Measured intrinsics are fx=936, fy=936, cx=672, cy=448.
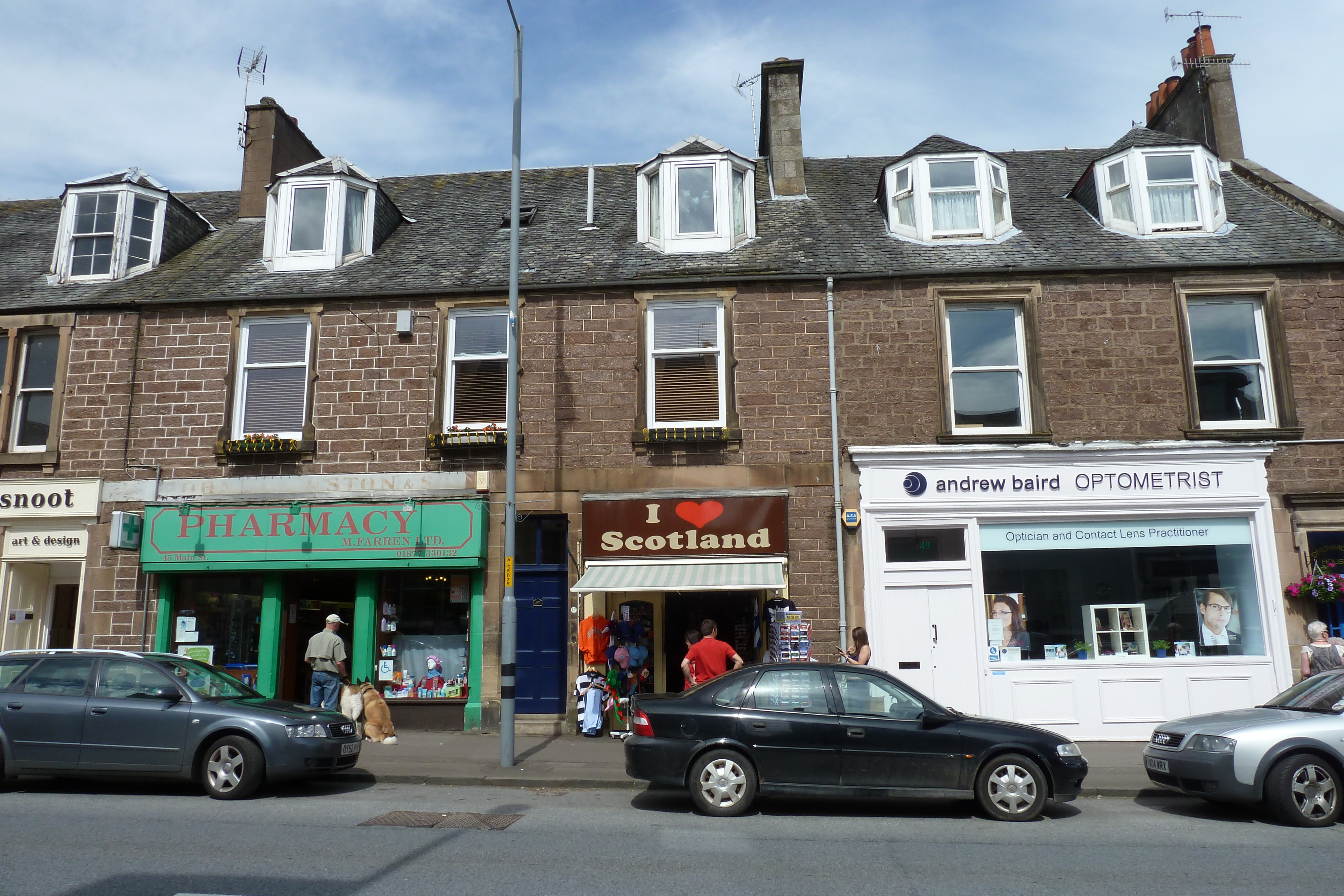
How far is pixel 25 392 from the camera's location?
15.3 meters

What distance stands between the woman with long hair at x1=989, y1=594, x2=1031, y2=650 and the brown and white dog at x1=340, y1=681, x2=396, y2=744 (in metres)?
8.89

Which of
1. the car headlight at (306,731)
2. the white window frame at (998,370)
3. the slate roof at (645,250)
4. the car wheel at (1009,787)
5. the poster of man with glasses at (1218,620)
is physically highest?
the slate roof at (645,250)

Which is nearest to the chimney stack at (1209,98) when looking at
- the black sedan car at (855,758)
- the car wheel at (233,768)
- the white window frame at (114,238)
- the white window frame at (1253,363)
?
the white window frame at (1253,363)

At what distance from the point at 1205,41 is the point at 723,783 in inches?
659

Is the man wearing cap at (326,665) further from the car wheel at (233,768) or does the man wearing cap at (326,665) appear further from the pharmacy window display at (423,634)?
the car wheel at (233,768)

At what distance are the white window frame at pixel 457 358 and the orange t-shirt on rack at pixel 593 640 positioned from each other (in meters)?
3.36

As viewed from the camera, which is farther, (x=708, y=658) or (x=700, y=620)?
(x=700, y=620)

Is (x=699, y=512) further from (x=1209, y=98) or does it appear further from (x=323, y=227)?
(x=1209, y=98)

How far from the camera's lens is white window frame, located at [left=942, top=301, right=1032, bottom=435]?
1422 cm

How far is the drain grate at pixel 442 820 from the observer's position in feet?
26.9

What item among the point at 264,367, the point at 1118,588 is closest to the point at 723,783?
the point at 1118,588

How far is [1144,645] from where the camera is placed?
13.8 meters

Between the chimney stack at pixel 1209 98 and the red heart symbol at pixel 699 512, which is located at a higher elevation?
the chimney stack at pixel 1209 98

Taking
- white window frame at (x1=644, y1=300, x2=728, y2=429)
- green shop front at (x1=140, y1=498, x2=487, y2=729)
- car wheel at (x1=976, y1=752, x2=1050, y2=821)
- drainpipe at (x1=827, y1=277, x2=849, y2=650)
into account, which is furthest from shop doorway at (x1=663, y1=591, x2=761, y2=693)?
car wheel at (x1=976, y1=752, x2=1050, y2=821)
